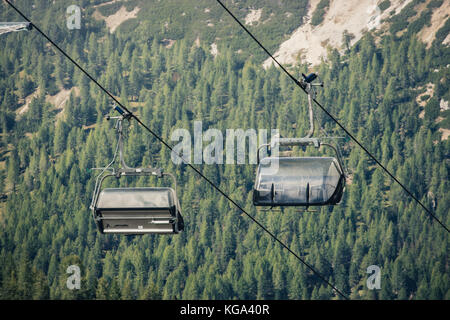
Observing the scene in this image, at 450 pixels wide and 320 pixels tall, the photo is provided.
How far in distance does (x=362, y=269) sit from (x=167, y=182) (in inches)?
1481

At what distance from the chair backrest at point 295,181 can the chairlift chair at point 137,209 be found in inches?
Result: 117

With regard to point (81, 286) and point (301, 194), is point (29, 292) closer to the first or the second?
point (81, 286)

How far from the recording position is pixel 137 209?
35.4 meters

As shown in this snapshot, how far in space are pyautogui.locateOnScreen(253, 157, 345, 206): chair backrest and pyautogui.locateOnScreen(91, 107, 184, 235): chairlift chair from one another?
296 centimetres

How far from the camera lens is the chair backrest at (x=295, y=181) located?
120 ft

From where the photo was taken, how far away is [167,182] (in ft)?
637

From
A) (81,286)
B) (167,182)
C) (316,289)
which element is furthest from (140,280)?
(81,286)
